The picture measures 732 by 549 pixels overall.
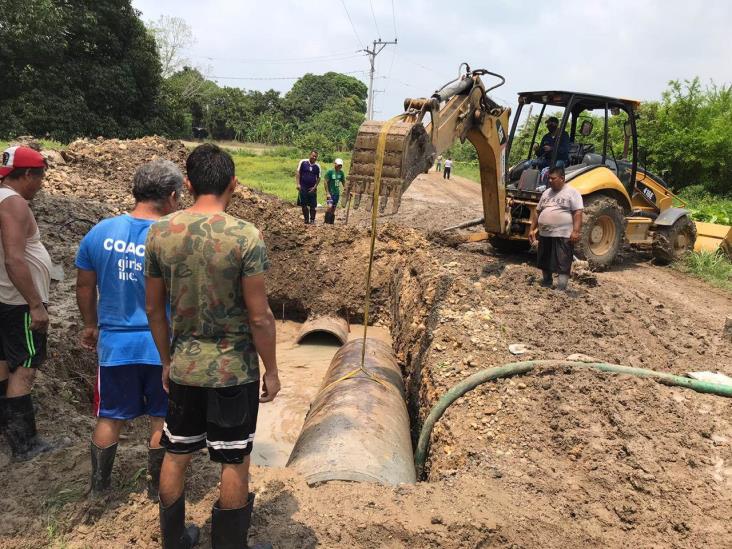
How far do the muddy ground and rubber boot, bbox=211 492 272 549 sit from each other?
0.86 ft

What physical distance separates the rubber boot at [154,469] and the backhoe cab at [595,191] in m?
6.47

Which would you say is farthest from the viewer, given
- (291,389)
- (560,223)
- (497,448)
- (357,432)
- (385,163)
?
(291,389)

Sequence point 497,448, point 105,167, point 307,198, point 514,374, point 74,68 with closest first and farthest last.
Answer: point 497,448 < point 514,374 < point 105,167 < point 307,198 < point 74,68

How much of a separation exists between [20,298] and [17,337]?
0.25 m

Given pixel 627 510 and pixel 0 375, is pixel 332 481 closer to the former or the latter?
pixel 627 510

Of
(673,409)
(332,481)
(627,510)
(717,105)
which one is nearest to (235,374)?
(332,481)

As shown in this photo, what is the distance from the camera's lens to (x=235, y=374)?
2.46 meters

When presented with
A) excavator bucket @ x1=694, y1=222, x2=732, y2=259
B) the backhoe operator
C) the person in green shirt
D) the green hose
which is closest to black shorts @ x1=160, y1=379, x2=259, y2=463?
the green hose

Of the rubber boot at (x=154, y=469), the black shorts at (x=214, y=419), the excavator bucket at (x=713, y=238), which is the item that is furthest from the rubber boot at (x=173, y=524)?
the excavator bucket at (x=713, y=238)

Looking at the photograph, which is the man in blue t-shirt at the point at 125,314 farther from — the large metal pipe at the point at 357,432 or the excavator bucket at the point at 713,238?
the excavator bucket at the point at 713,238

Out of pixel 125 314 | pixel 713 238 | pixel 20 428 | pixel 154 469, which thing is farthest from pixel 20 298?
pixel 713 238

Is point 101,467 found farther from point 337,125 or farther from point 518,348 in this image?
point 337,125

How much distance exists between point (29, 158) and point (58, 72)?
1836cm

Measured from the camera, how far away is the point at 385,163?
5.11 meters
